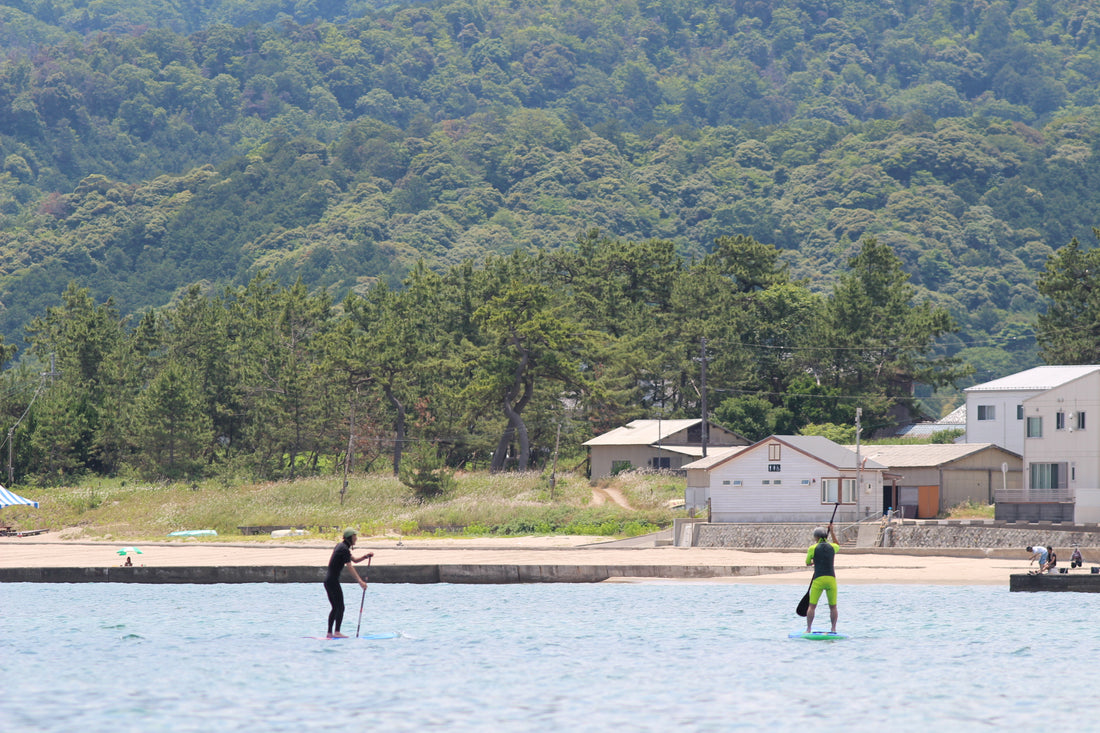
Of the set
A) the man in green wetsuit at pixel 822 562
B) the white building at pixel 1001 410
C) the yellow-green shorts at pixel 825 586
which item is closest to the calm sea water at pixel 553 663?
the yellow-green shorts at pixel 825 586

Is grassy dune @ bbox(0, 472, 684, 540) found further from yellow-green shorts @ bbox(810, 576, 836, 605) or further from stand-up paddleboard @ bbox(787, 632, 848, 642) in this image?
→ yellow-green shorts @ bbox(810, 576, 836, 605)

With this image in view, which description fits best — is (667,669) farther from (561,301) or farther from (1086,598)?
(561,301)

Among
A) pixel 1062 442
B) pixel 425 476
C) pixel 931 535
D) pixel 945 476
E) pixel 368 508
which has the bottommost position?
pixel 931 535

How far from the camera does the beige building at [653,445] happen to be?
237 feet

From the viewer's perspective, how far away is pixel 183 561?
45.5m

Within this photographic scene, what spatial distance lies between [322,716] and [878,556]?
101ft

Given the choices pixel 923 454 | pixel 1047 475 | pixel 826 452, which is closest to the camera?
pixel 1047 475

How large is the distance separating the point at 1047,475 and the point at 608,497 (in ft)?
66.9

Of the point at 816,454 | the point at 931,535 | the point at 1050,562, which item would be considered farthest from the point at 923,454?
the point at 1050,562

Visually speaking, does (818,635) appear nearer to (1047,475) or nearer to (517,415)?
(1047,475)

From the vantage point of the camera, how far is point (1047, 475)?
5497 cm

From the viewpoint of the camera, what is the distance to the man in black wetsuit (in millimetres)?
23062

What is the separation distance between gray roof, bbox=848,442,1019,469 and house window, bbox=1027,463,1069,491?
4.13 meters

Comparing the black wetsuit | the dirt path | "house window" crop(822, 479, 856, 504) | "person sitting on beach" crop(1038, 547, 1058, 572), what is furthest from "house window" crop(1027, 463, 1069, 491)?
the black wetsuit
